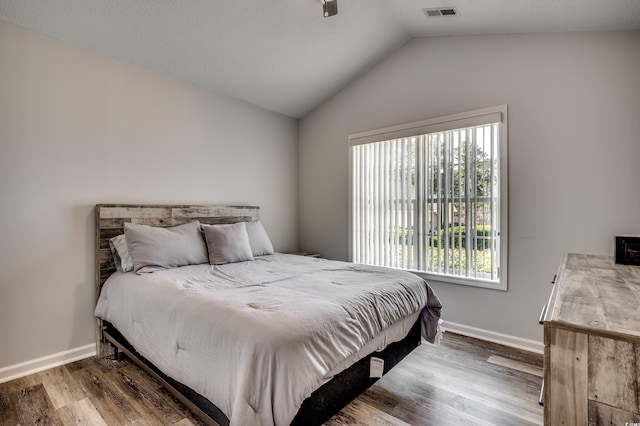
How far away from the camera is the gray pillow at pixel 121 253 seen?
98.1 inches

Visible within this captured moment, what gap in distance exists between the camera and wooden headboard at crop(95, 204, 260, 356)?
2.62 metres

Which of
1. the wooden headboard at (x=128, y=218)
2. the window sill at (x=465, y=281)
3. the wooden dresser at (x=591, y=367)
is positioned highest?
the wooden headboard at (x=128, y=218)

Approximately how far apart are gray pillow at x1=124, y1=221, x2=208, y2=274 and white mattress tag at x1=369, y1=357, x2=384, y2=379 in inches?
69.0

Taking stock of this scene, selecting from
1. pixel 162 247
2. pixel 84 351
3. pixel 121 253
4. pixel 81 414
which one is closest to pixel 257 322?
pixel 81 414

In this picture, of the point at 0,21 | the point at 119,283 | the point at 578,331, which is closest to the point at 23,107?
the point at 0,21

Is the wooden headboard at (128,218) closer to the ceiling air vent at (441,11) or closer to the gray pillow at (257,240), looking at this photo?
the gray pillow at (257,240)

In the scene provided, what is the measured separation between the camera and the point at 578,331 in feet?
2.63

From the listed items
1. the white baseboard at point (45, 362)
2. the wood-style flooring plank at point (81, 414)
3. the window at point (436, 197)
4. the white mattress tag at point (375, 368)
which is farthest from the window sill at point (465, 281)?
the white baseboard at point (45, 362)

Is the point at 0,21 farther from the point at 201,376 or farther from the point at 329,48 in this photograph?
the point at 201,376

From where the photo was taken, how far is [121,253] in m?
2.57

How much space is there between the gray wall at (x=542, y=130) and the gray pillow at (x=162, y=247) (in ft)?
7.99

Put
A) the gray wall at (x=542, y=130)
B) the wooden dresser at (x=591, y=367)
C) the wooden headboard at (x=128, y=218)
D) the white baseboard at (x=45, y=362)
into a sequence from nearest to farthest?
the wooden dresser at (x=591, y=367), the white baseboard at (x=45, y=362), the gray wall at (x=542, y=130), the wooden headboard at (x=128, y=218)

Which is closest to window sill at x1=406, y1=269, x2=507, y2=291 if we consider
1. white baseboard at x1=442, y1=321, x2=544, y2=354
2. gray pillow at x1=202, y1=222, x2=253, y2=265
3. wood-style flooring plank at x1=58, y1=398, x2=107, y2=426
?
white baseboard at x1=442, y1=321, x2=544, y2=354

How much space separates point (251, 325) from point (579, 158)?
2790 mm
